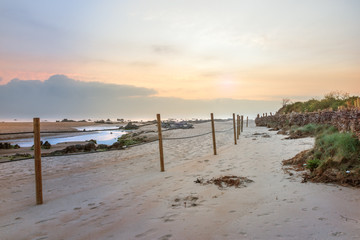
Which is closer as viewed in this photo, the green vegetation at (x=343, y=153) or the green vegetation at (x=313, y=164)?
the green vegetation at (x=343, y=153)

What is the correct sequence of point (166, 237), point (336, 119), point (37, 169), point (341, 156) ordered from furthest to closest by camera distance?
point (336, 119), point (341, 156), point (37, 169), point (166, 237)

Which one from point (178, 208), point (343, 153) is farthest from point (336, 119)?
point (178, 208)

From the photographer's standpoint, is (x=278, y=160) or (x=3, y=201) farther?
(x=278, y=160)

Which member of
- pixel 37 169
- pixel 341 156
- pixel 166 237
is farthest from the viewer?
pixel 341 156

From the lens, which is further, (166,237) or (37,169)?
(37,169)

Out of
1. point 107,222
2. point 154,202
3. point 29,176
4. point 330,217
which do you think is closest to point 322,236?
point 330,217

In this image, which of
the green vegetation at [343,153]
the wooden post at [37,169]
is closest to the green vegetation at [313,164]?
the green vegetation at [343,153]

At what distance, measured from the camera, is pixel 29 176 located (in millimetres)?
5637

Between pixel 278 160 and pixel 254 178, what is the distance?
201 centimetres

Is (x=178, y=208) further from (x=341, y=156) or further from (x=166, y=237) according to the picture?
(x=341, y=156)

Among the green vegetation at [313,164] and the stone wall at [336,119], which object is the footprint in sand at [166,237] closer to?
the green vegetation at [313,164]

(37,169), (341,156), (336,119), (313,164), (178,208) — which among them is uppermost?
(336,119)

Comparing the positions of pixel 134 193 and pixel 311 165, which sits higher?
pixel 311 165

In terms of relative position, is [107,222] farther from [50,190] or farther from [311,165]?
[311,165]
